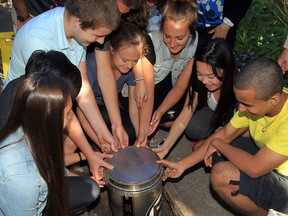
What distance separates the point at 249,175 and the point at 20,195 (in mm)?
1460

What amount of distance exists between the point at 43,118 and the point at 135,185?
2.92 ft

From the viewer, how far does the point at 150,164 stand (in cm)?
270

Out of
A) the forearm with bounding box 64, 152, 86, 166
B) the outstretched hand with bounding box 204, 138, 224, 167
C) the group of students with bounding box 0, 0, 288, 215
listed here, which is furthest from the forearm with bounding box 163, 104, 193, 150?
the forearm with bounding box 64, 152, 86, 166

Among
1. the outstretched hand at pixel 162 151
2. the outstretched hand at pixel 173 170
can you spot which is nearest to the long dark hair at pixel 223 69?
the outstretched hand at pixel 162 151

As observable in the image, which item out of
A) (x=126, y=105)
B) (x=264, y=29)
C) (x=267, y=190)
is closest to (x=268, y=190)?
(x=267, y=190)

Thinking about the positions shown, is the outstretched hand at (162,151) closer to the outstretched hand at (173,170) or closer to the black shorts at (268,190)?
the outstretched hand at (173,170)

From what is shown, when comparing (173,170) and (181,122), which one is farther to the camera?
(181,122)

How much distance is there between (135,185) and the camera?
8.28 ft

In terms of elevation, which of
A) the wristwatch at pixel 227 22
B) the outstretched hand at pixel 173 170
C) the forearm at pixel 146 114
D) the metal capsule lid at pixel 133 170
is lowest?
the outstretched hand at pixel 173 170

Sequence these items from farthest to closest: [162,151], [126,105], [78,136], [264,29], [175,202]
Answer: [264,29] < [126,105] < [162,151] < [175,202] < [78,136]

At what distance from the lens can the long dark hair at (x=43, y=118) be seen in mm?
1831

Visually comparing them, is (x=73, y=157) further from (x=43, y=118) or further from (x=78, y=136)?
(x=43, y=118)

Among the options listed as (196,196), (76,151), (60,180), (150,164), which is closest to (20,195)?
(60,180)

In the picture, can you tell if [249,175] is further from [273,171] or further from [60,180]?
[60,180]
